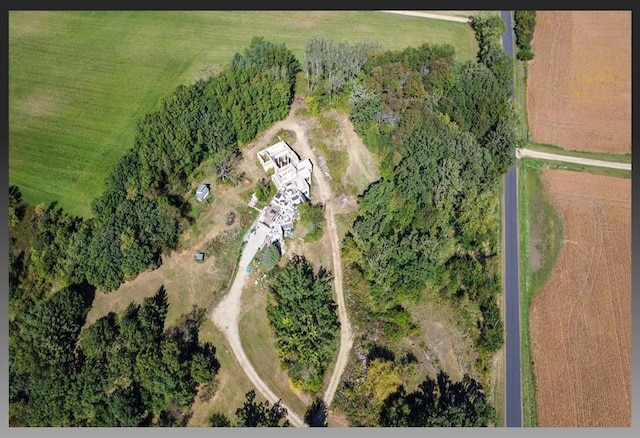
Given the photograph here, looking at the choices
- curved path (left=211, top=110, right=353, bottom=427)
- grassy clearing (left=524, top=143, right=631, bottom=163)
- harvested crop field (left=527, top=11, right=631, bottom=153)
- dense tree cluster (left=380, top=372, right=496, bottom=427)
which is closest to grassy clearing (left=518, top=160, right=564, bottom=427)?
grassy clearing (left=524, top=143, right=631, bottom=163)

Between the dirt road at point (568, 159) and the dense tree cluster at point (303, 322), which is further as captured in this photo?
the dirt road at point (568, 159)

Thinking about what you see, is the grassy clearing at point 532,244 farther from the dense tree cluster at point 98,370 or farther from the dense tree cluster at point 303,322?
the dense tree cluster at point 98,370

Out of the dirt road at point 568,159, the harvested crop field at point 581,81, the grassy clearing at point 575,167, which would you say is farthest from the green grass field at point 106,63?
the grassy clearing at point 575,167

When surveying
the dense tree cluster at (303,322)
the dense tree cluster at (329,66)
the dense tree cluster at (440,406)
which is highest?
the dense tree cluster at (329,66)

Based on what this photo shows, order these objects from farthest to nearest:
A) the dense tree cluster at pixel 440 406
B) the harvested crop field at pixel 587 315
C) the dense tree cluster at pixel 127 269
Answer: the harvested crop field at pixel 587 315, the dense tree cluster at pixel 127 269, the dense tree cluster at pixel 440 406

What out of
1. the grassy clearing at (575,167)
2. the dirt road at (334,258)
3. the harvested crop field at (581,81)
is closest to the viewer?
the dirt road at (334,258)

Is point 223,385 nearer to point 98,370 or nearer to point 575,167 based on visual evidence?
point 98,370
